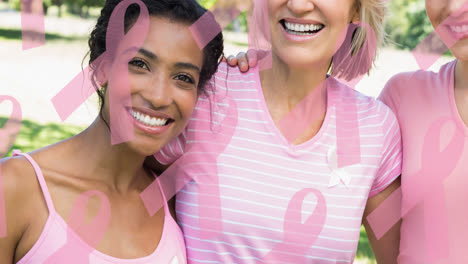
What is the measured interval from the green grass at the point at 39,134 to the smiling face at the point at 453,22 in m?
5.76

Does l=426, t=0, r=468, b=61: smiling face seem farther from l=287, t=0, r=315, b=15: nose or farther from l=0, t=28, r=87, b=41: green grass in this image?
l=0, t=28, r=87, b=41: green grass

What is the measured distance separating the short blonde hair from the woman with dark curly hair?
2.16ft

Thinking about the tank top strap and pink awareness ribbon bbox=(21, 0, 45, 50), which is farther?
pink awareness ribbon bbox=(21, 0, 45, 50)

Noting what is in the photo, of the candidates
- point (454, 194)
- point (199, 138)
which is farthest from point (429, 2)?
point (199, 138)

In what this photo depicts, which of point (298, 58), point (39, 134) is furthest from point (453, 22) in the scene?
point (39, 134)

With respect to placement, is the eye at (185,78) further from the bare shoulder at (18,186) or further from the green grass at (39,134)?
the green grass at (39,134)

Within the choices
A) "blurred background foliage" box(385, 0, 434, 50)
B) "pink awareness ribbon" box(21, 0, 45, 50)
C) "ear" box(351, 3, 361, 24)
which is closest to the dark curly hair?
"ear" box(351, 3, 361, 24)

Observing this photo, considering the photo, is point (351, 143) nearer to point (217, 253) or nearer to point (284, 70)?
point (284, 70)

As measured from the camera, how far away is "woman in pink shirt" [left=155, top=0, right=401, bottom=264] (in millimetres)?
2279

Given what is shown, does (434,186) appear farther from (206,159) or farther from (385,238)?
(206,159)

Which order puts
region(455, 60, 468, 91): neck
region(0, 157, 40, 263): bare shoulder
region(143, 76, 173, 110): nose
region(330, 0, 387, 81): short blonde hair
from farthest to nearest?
region(330, 0, 387, 81): short blonde hair < region(455, 60, 468, 91): neck < region(143, 76, 173, 110): nose < region(0, 157, 40, 263): bare shoulder

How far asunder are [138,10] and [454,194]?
56.1 inches

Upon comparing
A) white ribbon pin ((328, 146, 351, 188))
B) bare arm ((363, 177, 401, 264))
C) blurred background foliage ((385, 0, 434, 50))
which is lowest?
blurred background foliage ((385, 0, 434, 50))

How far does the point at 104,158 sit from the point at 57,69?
11.2 m
